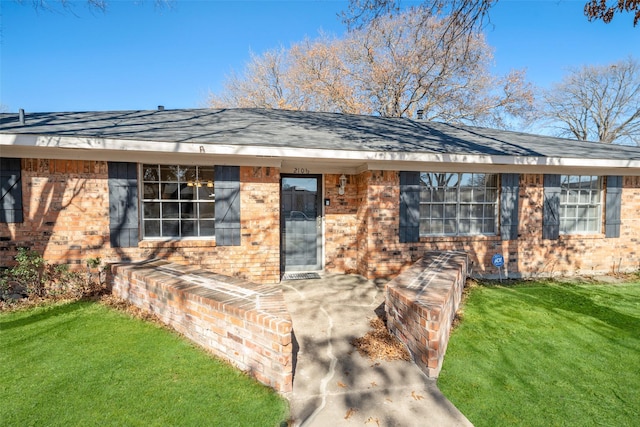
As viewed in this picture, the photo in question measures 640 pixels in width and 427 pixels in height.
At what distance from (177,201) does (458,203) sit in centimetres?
585

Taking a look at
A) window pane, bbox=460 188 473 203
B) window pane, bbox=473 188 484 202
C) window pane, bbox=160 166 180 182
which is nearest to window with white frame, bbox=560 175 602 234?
window pane, bbox=473 188 484 202

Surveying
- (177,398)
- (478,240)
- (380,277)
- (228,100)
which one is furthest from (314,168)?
(228,100)

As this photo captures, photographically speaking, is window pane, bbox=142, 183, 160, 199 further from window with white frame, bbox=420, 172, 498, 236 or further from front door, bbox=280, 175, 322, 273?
window with white frame, bbox=420, 172, 498, 236

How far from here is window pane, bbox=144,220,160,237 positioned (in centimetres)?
572

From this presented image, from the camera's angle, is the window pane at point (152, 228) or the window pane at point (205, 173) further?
the window pane at point (205, 173)

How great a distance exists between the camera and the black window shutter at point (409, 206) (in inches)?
255

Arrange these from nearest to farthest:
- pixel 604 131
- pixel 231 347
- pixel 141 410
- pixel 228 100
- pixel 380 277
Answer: pixel 141 410 < pixel 231 347 < pixel 380 277 < pixel 228 100 < pixel 604 131

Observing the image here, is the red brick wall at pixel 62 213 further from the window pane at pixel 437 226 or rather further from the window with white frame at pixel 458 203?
the window pane at pixel 437 226

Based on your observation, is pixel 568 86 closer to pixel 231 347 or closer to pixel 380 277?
pixel 380 277

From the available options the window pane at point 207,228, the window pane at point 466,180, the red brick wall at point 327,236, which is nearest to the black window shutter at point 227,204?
the red brick wall at point 327,236

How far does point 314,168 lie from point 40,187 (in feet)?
15.8

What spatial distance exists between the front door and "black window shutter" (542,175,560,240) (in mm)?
5098

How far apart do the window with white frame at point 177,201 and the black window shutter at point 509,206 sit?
616cm

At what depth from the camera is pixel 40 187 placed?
509cm
